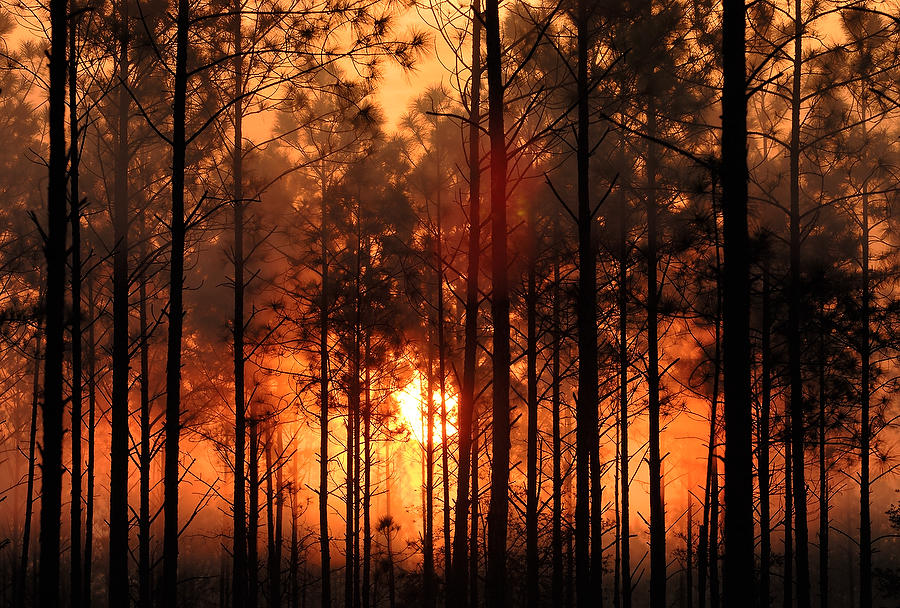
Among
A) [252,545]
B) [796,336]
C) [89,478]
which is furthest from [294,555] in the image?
[796,336]

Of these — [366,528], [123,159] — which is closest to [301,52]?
[123,159]

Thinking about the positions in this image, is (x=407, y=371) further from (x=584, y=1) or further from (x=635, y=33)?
(x=584, y=1)

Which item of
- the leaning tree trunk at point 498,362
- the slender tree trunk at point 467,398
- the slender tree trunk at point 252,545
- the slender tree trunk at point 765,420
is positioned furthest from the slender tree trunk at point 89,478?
the slender tree trunk at point 765,420

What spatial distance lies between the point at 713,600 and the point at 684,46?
391 inches

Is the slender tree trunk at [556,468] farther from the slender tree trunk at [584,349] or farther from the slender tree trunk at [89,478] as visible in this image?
the slender tree trunk at [89,478]

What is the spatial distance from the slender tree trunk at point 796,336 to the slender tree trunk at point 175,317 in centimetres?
822

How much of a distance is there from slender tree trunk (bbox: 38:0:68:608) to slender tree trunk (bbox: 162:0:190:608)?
0.89m

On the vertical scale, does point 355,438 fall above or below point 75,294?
below

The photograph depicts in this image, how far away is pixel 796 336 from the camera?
1014cm

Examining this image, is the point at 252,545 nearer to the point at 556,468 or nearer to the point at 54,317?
the point at 556,468

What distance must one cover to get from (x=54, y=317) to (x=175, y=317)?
1.03 meters

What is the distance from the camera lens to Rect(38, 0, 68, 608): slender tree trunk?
16.1 feet

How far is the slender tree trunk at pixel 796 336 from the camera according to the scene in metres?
10.1

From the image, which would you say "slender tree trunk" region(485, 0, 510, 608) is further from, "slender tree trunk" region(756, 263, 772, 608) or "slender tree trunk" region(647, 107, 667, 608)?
"slender tree trunk" region(756, 263, 772, 608)
